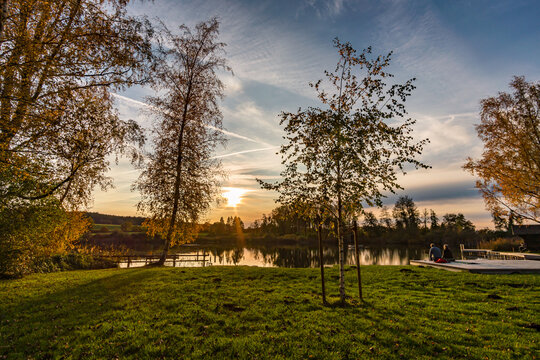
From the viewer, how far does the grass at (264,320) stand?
604 cm

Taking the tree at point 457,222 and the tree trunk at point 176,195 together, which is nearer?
the tree trunk at point 176,195

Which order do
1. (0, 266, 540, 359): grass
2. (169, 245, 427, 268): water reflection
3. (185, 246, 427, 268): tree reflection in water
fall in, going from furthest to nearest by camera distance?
(185, 246, 427, 268): tree reflection in water
(169, 245, 427, 268): water reflection
(0, 266, 540, 359): grass

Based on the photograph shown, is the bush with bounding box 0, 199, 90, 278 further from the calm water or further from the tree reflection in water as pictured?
the tree reflection in water

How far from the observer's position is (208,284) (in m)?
13.2

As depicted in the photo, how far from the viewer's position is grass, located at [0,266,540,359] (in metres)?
6.04

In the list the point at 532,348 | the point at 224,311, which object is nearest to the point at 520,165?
the point at 532,348

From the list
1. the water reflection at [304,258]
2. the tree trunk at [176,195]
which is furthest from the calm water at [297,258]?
the tree trunk at [176,195]

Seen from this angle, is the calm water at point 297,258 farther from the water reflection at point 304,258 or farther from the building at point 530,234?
the building at point 530,234

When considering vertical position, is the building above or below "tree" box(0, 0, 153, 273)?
below

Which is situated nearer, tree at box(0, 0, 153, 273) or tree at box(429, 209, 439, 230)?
tree at box(0, 0, 153, 273)

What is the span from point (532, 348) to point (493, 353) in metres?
1.22

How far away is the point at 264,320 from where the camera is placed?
26.3ft

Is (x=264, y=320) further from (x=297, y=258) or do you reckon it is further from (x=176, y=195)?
(x=297, y=258)

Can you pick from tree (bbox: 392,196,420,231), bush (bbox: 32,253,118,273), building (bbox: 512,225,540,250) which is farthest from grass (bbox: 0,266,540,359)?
tree (bbox: 392,196,420,231)
